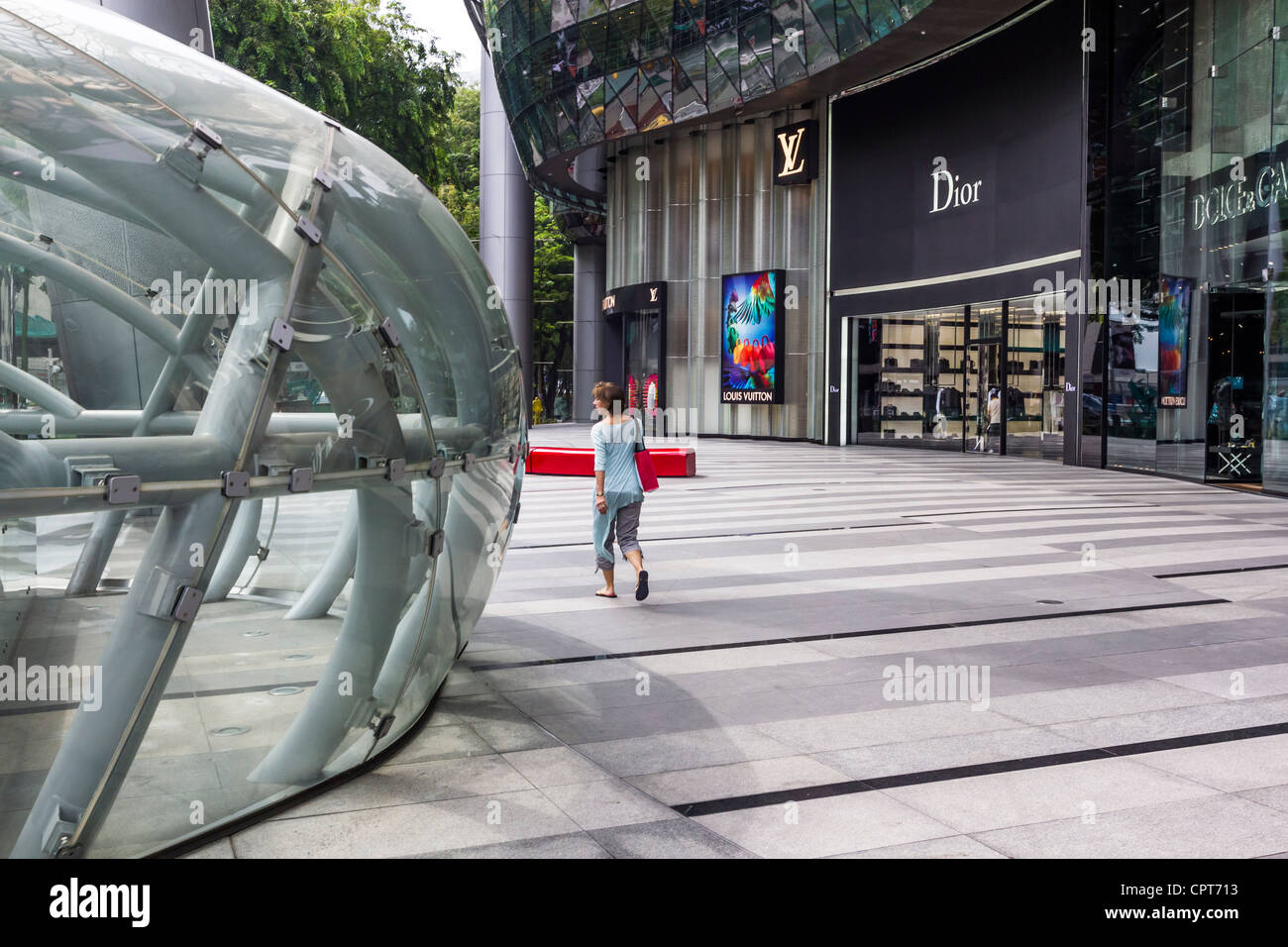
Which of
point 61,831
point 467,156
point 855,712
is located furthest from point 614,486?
point 467,156

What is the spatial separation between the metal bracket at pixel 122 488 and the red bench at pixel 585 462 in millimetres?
16657

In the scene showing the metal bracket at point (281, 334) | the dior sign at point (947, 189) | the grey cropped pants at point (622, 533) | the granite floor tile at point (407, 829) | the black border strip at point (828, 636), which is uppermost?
the dior sign at point (947, 189)

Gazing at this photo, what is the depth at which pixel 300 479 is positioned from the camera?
13.9 ft

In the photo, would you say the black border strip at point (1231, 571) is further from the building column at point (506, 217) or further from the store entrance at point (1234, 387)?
the building column at point (506, 217)

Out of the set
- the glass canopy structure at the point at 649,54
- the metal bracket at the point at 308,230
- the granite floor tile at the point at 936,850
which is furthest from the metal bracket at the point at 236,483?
the glass canopy structure at the point at 649,54

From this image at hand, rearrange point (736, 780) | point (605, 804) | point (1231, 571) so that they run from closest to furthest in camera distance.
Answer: point (605, 804), point (736, 780), point (1231, 571)

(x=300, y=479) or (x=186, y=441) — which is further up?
(x=186, y=441)

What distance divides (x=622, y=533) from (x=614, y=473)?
48 centimetres

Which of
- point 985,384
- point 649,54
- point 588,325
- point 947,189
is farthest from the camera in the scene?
point 588,325

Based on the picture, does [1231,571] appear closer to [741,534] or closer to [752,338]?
[741,534]

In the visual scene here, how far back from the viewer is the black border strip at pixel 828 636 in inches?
272

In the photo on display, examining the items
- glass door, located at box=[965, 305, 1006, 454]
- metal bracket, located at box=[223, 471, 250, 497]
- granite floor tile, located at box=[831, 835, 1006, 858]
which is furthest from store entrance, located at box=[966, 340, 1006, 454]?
metal bracket, located at box=[223, 471, 250, 497]

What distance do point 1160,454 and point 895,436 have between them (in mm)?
10886
